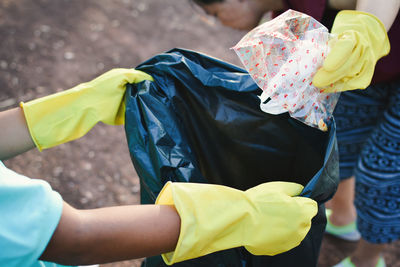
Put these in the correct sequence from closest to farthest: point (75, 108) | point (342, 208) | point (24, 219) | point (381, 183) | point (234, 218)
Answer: point (24, 219)
point (234, 218)
point (75, 108)
point (381, 183)
point (342, 208)

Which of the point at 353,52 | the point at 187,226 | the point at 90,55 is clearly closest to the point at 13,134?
the point at 187,226

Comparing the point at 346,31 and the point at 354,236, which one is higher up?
the point at 346,31

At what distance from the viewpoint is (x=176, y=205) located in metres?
0.75

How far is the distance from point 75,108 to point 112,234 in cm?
45

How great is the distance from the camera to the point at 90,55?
2.70 meters

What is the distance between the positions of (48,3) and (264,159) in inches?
101

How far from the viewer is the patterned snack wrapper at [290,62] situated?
953 mm

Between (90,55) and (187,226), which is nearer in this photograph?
(187,226)

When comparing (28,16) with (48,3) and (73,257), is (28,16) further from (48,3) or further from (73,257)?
(73,257)

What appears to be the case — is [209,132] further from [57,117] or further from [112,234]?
[112,234]

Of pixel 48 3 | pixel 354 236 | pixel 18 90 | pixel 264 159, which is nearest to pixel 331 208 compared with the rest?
pixel 354 236

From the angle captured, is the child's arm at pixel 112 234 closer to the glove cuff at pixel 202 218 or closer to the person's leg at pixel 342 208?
the glove cuff at pixel 202 218

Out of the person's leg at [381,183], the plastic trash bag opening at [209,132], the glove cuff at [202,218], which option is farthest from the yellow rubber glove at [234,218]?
the person's leg at [381,183]

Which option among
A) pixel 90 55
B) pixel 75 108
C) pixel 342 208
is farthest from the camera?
pixel 90 55
